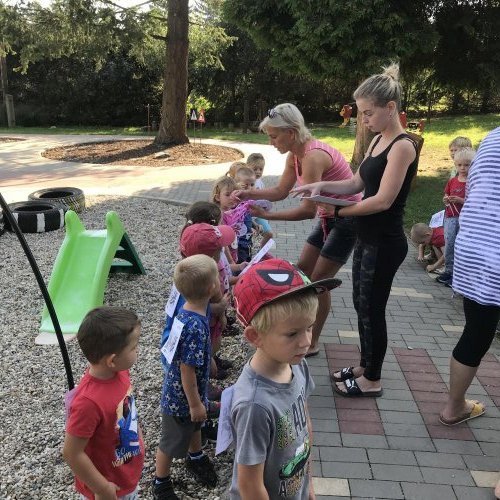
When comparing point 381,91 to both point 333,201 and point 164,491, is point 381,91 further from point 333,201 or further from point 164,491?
point 164,491

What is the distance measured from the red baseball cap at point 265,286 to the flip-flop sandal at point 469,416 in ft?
6.34

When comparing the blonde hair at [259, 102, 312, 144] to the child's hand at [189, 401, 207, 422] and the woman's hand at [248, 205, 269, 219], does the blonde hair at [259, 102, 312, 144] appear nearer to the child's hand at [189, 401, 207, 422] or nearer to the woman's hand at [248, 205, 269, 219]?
the woman's hand at [248, 205, 269, 219]

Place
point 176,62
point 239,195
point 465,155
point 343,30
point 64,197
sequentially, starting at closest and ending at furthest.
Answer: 1. point 239,195
2. point 465,155
3. point 64,197
4. point 343,30
5. point 176,62

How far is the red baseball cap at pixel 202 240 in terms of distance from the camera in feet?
9.56

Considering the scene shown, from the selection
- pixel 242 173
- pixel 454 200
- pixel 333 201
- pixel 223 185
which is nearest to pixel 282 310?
pixel 333 201

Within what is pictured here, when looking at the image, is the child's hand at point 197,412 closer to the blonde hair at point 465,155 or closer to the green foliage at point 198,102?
the blonde hair at point 465,155

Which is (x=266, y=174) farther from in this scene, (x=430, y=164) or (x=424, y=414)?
(x=424, y=414)

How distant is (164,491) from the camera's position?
2.53 metres

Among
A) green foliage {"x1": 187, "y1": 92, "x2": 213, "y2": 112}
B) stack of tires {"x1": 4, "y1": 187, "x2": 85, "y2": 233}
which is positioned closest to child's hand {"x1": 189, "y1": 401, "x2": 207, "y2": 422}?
stack of tires {"x1": 4, "y1": 187, "x2": 85, "y2": 233}

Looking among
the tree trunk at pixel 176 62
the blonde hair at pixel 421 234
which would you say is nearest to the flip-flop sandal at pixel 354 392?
the blonde hair at pixel 421 234

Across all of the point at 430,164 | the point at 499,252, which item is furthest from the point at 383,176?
the point at 430,164

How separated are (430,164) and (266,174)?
453 centimetres

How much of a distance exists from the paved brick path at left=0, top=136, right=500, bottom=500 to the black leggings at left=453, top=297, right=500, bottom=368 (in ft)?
1.79

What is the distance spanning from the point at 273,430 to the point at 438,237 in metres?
5.00
